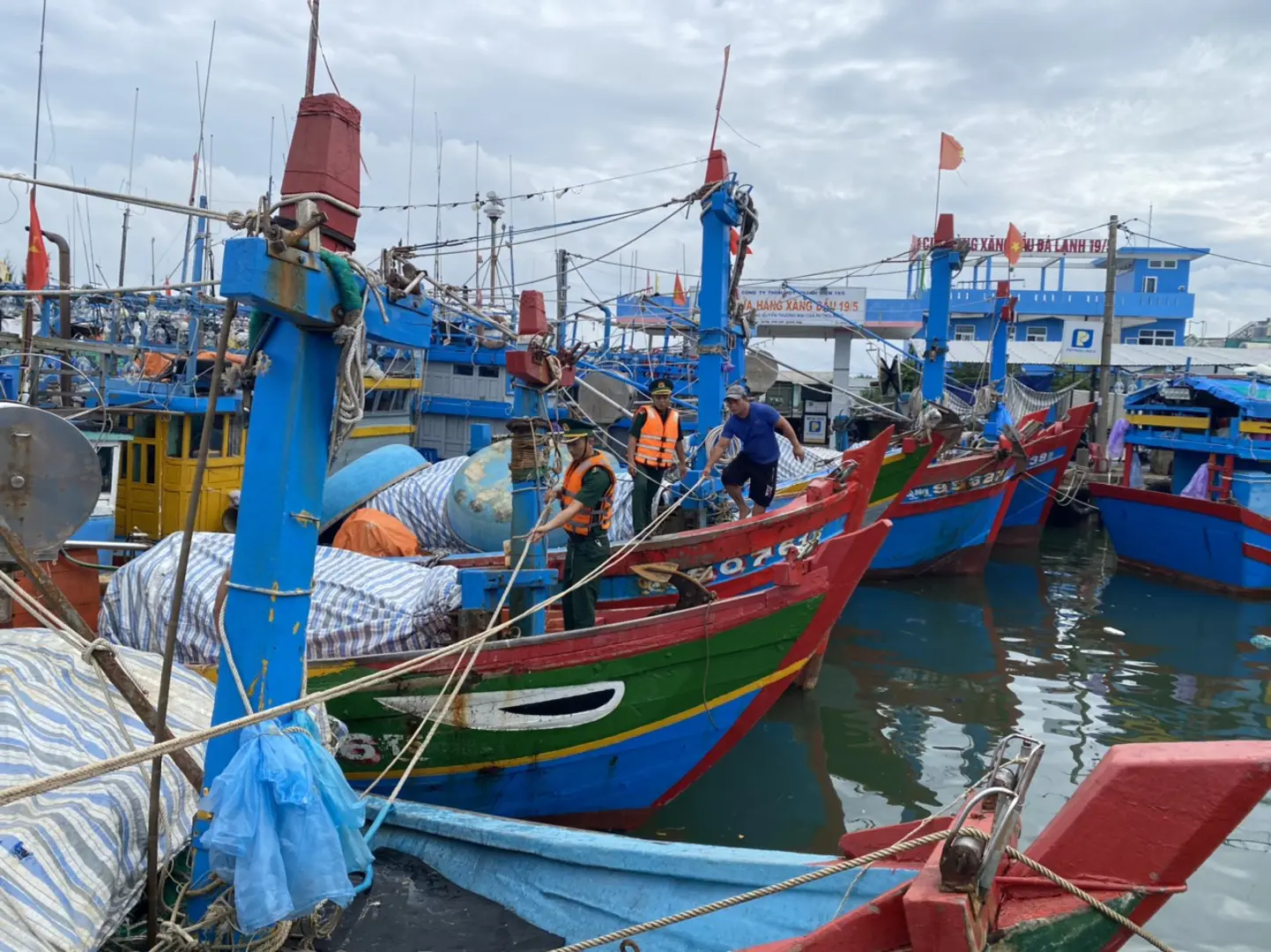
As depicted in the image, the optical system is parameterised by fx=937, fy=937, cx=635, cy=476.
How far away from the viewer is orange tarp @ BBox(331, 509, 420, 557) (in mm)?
8898

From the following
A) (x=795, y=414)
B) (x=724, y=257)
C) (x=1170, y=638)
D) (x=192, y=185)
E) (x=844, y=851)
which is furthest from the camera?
(x=795, y=414)

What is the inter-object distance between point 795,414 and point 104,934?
25.7 m

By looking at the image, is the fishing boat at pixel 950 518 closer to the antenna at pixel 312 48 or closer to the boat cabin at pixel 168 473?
the boat cabin at pixel 168 473

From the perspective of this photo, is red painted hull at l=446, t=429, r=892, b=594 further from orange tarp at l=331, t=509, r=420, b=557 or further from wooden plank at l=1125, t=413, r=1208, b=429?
wooden plank at l=1125, t=413, r=1208, b=429

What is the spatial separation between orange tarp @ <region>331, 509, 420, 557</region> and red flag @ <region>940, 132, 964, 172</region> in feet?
37.3

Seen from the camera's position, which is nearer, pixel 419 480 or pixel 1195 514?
pixel 419 480

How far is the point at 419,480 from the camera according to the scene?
10148 millimetres

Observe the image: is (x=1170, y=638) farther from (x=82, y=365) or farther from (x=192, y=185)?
(x=192, y=185)

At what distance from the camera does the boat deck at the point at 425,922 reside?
Result: 12.0 feet

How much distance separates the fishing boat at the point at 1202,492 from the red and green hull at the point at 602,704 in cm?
1043

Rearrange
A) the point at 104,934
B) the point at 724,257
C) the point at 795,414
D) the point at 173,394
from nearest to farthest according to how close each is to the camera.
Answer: the point at 104,934 < the point at 173,394 < the point at 724,257 < the point at 795,414

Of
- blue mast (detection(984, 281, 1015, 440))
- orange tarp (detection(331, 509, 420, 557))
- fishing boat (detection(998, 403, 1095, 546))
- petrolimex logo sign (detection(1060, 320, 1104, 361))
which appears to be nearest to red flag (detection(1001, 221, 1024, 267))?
blue mast (detection(984, 281, 1015, 440))

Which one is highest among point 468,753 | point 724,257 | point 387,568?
point 724,257

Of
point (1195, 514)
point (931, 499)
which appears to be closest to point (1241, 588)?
point (1195, 514)
